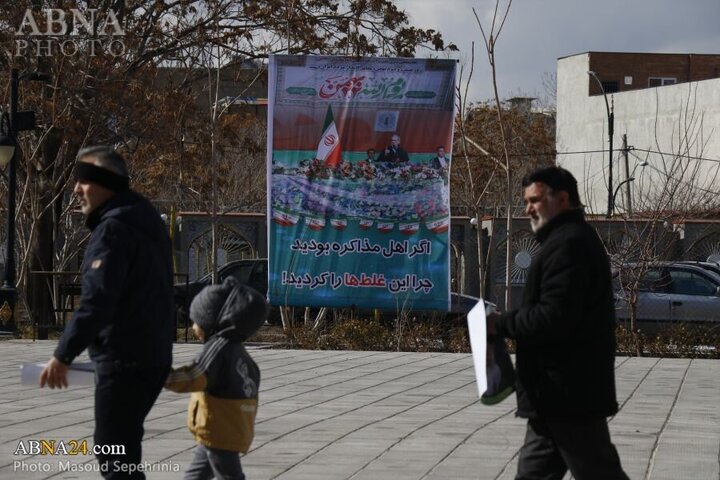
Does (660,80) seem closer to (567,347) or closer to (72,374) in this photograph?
(567,347)

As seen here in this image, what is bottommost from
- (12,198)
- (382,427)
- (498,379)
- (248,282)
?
(382,427)

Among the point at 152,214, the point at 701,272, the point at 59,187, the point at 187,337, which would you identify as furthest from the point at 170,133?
the point at 152,214

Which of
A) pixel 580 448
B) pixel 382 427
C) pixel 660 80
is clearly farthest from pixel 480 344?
pixel 660 80

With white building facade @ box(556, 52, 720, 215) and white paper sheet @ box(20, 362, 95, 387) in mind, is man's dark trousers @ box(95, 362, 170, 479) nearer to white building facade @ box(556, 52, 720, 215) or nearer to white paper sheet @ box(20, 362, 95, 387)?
white paper sheet @ box(20, 362, 95, 387)

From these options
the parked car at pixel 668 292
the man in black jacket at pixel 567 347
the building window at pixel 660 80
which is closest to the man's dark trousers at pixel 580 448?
the man in black jacket at pixel 567 347

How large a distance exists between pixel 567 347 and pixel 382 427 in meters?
4.63

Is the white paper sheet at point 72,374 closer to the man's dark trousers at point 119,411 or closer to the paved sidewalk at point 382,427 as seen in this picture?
the man's dark trousers at point 119,411

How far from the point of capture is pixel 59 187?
22828 millimetres

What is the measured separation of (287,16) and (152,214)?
18645mm

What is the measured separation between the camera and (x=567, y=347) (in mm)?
4910

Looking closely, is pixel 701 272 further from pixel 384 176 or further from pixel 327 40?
pixel 327 40

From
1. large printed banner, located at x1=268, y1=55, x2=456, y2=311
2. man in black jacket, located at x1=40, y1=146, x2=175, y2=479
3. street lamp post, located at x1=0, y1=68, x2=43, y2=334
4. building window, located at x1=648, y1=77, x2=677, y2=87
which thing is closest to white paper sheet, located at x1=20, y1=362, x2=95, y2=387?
man in black jacket, located at x1=40, y1=146, x2=175, y2=479

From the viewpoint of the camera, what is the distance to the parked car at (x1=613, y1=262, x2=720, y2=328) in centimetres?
1786

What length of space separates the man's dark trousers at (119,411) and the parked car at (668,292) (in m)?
13.5
